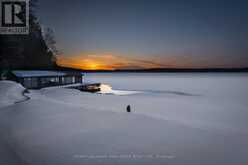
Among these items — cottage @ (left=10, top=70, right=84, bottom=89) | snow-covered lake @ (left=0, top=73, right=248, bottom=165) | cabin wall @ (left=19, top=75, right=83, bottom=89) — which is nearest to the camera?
snow-covered lake @ (left=0, top=73, right=248, bottom=165)

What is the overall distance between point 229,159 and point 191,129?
9.37 feet

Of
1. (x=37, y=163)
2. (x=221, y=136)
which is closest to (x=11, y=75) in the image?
(x=37, y=163)

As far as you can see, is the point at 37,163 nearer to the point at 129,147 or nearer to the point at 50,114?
the point at 129,147

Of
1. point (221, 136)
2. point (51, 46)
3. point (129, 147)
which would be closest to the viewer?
point (129, 147)

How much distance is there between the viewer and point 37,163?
15.2ft
